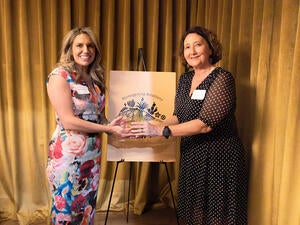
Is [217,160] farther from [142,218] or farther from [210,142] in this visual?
[142,218]

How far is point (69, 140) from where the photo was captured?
5.91ft

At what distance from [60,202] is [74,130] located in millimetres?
447

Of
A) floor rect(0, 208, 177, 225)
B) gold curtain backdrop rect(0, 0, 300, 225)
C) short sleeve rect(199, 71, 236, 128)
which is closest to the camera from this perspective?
short sleeve rect(199, 71, 236, 128)

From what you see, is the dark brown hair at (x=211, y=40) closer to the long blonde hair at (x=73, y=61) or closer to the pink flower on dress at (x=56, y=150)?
the long blonde hair at (x=73, y=61)

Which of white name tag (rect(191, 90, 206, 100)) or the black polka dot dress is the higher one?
white name tag (rect(191, 90, 206, 100))

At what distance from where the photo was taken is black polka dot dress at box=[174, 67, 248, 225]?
175cm

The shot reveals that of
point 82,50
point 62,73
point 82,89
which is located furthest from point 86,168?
point 82,50

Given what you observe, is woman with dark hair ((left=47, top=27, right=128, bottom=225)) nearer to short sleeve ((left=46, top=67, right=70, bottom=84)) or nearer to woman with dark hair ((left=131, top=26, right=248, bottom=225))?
short sleeve ((left=46, top=67, right=70, bottom=84))

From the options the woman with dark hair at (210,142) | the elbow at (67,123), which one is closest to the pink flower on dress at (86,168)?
the elbow at (67,123)

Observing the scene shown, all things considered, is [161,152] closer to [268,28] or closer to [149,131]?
[149,131]

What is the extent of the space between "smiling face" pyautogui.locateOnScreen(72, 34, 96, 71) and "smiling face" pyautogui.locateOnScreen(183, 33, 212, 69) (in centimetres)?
61

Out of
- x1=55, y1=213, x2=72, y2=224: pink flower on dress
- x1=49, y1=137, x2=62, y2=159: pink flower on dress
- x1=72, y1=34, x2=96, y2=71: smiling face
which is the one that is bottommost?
x1=55, y1=213, x2=72, y2=224: pink flower on dress

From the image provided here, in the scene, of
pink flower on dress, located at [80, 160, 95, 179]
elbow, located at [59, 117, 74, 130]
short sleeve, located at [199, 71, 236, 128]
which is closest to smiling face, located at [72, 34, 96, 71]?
elbow, located at [59, 117, 74, 130]

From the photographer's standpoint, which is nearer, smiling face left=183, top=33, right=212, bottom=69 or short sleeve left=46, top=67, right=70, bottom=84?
short sleeve left=46, top=67, right=70, bottom=84
